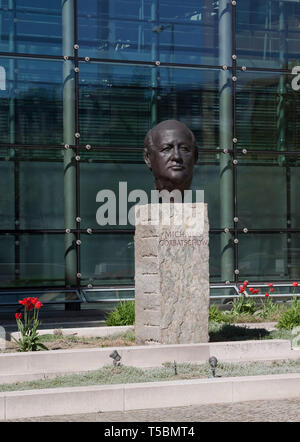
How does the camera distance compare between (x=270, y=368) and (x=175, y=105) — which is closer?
(x=270, y=368)

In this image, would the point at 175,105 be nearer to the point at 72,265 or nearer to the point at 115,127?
the point at 115,127

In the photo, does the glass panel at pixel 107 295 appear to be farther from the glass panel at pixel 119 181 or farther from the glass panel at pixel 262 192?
the glass panel at pixel 262 192

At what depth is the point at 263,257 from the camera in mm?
19734

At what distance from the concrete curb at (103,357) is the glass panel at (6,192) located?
6.59m

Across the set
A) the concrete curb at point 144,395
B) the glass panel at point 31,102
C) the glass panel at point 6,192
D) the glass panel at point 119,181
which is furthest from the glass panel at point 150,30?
the concrete curb at point 144,395

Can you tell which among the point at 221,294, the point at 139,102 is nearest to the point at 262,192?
the point at 221,294

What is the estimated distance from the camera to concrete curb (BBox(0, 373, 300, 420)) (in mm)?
9367

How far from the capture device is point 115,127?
1914 centimetres

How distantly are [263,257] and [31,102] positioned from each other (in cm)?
603

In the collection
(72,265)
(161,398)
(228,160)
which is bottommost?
(161,398)

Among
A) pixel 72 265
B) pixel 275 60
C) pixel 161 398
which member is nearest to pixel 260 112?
pixel 275 60

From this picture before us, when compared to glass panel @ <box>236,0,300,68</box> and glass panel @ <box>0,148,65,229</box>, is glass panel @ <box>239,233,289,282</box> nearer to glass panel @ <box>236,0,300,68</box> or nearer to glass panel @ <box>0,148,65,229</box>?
glass panel @ <box>236,0,300,68</box>

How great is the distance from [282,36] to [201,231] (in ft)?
27.5

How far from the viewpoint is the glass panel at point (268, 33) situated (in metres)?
19.9
